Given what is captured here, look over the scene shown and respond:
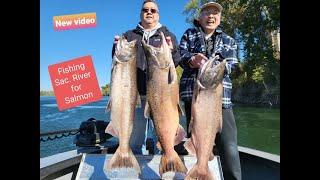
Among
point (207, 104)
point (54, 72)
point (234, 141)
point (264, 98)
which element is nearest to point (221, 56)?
point (207, 104)

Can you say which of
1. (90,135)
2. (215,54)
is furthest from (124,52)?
(90,135)

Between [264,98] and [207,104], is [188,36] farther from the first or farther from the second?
[264,98]

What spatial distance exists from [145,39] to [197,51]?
43 cm

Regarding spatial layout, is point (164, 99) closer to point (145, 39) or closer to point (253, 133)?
point (145, 39)

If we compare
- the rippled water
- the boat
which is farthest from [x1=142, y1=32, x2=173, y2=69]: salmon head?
the rippled water

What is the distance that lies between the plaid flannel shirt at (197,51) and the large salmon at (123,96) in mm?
429

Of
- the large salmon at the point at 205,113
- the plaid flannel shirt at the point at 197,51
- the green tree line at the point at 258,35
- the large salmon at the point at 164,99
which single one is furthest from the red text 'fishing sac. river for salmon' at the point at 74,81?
the green tree line at the point at 258,35

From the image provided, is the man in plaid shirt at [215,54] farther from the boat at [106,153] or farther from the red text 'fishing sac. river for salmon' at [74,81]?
the red text 'fishing sac. river for salmon' at [74,81]

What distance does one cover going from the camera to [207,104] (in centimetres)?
301

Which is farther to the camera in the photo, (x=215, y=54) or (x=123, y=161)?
(x=215, y=54)

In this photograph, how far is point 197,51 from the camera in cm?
338

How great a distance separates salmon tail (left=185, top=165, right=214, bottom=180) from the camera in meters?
3.02
